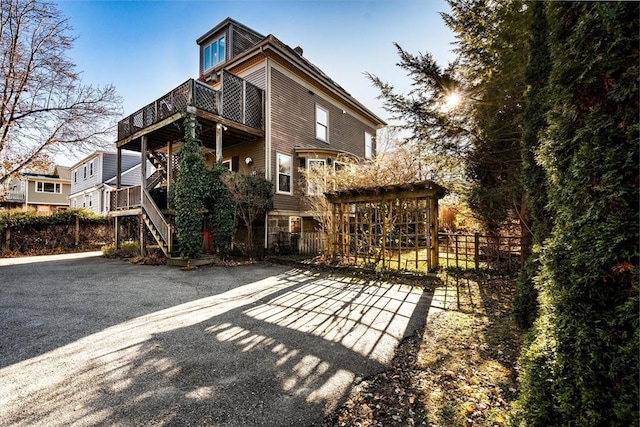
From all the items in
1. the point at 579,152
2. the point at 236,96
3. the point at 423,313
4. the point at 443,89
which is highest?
the point at 236,96

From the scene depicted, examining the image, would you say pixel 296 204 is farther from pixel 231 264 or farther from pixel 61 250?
pixel 61 250

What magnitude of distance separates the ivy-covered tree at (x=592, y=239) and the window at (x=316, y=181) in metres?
9.18

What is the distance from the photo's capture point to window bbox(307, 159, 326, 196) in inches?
434

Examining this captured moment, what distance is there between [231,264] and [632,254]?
32.1 feet

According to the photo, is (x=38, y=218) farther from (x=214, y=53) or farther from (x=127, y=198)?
(x=214, y=53)

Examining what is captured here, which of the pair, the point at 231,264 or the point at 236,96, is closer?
the point at 231,264

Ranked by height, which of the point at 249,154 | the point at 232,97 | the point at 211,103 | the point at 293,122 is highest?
the point at 232,97

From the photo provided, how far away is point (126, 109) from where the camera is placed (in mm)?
16109

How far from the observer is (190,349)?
342 cm

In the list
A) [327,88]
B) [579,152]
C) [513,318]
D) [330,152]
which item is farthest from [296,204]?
[579,152]

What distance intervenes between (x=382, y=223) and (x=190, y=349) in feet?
21.4

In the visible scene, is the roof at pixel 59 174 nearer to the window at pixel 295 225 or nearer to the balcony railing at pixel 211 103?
the balcony railing at pixel 211 103

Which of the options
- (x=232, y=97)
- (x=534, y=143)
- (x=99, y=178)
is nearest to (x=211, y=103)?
(x=232, y=97)

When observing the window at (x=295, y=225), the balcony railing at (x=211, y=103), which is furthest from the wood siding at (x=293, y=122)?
the balcony railing at (x=211, y=103)
